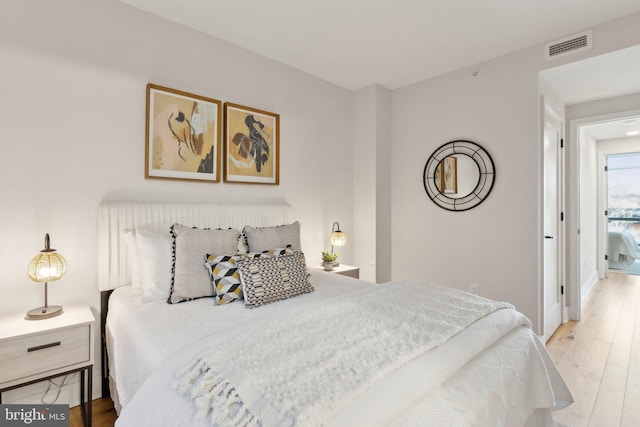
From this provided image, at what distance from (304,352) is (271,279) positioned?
87 centimetres

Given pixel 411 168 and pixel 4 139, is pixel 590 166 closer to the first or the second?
pixel 411 168

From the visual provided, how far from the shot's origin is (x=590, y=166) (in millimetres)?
5035

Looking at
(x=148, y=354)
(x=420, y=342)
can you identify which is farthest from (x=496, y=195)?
(x=148, y=354)

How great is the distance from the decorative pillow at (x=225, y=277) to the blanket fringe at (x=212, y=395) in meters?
0.81

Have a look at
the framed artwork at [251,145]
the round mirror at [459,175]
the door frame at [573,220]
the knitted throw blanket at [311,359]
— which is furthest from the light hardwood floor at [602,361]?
the framed artwork at [251,145]

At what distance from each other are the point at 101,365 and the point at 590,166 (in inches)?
257

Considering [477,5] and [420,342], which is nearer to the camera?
[420,342]

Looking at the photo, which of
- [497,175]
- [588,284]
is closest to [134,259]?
[497,175]

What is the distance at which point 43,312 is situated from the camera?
179 cm

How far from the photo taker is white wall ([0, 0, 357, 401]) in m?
1.86

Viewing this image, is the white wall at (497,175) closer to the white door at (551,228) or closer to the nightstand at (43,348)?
the white door at (551,228)

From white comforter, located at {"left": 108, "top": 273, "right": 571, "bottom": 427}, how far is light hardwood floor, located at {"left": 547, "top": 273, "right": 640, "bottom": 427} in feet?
1.87

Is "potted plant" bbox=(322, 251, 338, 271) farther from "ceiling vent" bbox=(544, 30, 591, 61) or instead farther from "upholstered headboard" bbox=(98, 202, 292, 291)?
"ceiling vent" bbox=(544, 30, 591, 61)

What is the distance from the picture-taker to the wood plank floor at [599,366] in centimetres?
196
